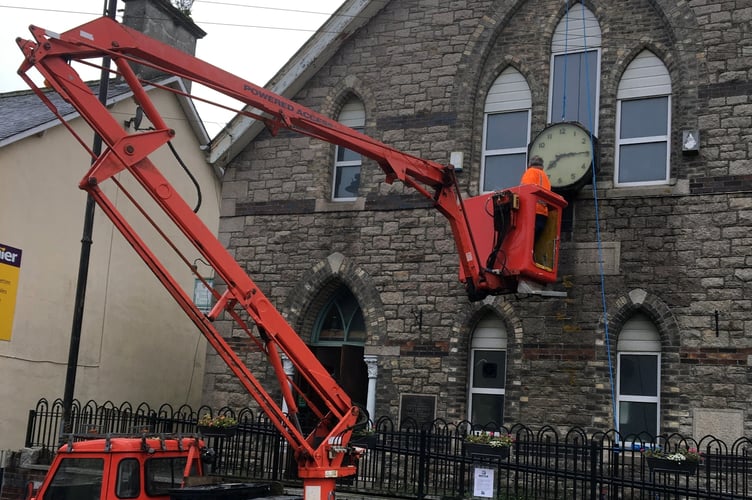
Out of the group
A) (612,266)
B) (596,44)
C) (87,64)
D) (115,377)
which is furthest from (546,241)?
(115,377)

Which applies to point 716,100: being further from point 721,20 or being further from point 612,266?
point 612,266

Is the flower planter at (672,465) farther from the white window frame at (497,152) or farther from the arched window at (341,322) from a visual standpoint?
the arched window at (341,322)

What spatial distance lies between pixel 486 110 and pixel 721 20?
395cm

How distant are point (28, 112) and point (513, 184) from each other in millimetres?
10053

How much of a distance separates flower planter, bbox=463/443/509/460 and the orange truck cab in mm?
4174

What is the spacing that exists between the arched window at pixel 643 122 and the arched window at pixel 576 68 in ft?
1.65

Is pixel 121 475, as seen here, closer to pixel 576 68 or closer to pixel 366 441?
pixel 366 441

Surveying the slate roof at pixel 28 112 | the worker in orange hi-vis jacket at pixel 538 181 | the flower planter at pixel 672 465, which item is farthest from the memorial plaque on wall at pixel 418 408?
the slate roof at pixel 28 112

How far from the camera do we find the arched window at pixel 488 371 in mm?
15141

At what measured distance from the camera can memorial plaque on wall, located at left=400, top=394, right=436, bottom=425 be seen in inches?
598

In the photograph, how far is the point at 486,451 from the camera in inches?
499

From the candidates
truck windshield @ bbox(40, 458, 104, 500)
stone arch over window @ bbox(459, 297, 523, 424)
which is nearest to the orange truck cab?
truck windshield @ bbox(40, 458, 104, 500)

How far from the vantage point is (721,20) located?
14.5 m

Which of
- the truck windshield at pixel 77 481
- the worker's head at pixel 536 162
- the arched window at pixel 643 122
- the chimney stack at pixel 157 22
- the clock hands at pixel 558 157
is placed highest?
the chimney stack at pixel 157 22
